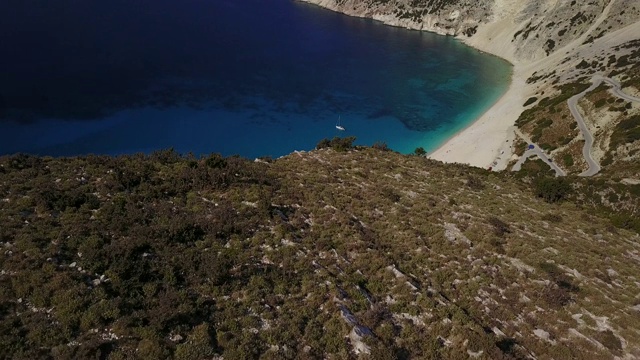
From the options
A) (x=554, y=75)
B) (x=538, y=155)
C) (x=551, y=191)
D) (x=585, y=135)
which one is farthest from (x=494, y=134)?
(x=551, y=191)

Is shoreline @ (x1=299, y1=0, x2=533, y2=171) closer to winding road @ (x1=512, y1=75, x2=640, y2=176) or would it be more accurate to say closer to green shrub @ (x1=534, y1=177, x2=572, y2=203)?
winding road @ (x1=512, y1=75, x2=640, y2=176)

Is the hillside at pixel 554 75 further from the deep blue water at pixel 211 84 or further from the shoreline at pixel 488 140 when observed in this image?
the deep blue water at pixel 211 84

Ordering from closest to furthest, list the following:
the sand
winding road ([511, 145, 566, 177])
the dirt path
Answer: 1. winding road ([511, 145, 566, 177])
2. the dirt path
3. the sand

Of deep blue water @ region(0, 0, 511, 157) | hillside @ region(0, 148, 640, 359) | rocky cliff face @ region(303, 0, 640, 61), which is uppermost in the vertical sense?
rocky cliff face @ region(303, 0, 640, 61)

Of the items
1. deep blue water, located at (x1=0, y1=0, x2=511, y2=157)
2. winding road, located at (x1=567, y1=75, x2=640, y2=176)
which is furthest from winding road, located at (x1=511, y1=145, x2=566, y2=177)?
deep blue water, located at (x1=0, y1=0, x2=511, y2=157)

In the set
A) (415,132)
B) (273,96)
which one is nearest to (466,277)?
(415,132)

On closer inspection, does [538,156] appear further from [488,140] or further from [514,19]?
[514,19]

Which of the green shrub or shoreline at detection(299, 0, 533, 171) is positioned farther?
shoreline at detection(299, 0, 533, 171)
